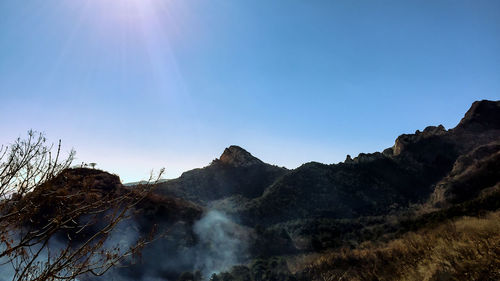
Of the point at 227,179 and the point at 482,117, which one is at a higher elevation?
the point at 482,117

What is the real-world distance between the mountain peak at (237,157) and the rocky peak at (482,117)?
4757cm

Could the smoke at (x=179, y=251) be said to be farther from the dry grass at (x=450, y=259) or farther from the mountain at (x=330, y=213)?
the dry grass at (x=450, y=259)

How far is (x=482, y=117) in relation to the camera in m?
59.6

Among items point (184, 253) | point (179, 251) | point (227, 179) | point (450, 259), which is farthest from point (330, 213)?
point (450, 259)

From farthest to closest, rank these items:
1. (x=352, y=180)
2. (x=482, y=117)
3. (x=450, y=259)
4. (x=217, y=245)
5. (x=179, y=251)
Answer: (x=482, y=117), (x=352, y=180), (x=217, y=245), (x=179, y=251), (x=450, y=259)

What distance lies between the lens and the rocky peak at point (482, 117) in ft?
191

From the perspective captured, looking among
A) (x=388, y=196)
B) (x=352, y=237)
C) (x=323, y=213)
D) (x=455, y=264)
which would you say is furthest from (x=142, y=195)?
(x=388, y=196)

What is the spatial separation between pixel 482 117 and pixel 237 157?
56.1m

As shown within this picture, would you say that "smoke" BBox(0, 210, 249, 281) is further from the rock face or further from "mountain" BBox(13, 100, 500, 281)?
the rock face

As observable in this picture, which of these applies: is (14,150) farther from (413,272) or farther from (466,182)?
(466,182)

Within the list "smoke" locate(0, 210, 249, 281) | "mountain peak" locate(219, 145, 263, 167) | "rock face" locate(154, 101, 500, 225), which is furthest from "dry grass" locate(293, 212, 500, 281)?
"mountain peak" locate(219, 145, 263, 167)

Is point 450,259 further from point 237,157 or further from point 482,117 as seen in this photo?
point 482,117

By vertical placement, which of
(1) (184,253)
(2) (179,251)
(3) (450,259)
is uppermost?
(3) (450,259)

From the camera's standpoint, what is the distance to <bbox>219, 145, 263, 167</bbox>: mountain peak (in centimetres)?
7075
